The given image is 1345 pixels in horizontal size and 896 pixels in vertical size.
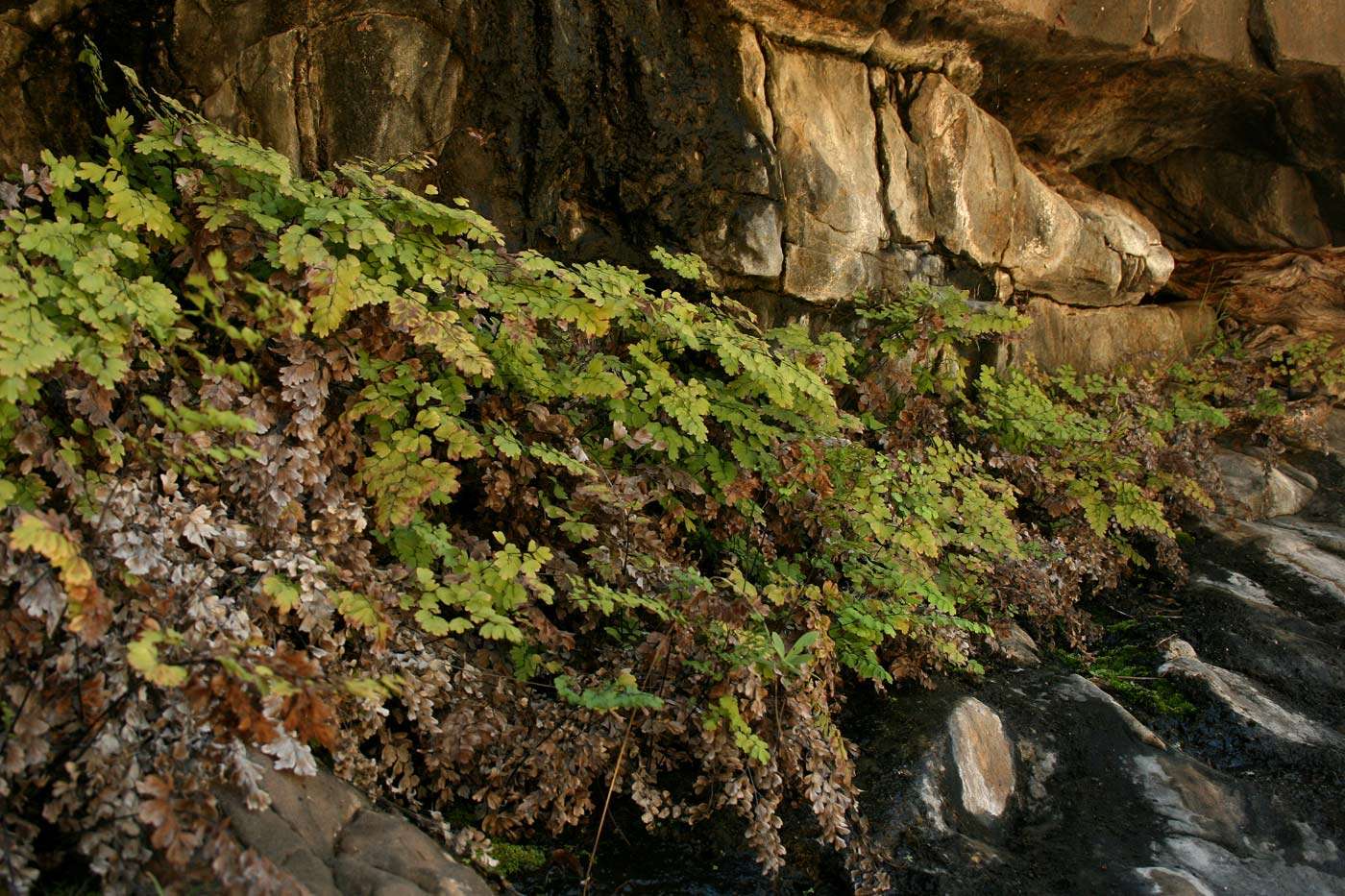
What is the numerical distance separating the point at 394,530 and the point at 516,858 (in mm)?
1246

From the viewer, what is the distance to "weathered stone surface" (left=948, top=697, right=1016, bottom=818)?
413cm

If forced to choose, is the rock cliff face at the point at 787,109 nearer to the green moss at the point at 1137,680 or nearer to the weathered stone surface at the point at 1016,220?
the weathered stone surface at the point at 1016,220

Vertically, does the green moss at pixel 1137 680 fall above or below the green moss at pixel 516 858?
above

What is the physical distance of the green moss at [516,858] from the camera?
11.0 ft

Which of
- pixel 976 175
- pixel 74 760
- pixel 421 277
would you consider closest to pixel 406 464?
pixel 421 277

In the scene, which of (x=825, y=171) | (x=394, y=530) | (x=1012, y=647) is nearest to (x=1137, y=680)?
(x=1012, y=647)

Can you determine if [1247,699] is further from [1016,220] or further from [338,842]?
[338,842]

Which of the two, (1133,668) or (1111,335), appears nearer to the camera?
(1133,668)

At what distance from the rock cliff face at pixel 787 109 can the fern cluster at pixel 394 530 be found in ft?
2.90

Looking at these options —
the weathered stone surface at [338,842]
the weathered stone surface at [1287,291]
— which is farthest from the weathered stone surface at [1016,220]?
the weathered stone surface at [338,842]

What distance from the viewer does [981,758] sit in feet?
14.1

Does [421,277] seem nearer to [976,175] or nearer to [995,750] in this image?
[995,750]

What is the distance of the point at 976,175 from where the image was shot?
6918 millimetres

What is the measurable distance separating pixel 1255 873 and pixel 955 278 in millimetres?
4211
